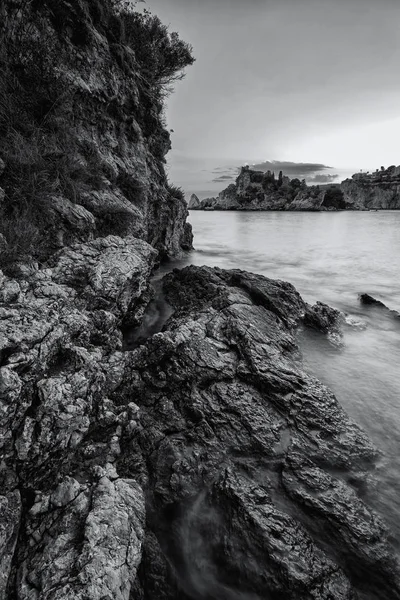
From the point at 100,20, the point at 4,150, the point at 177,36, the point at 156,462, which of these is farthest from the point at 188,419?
the point at 177,36

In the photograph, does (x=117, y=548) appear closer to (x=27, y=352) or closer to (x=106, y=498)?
(x=106, y=498)

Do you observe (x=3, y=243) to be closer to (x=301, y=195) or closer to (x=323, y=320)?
(x=323, y=320)

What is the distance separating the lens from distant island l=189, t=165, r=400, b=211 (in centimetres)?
12200

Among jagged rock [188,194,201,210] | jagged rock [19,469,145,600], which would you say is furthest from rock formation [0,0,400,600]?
jagged rock [188,194,201,210]

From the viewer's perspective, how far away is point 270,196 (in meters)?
132

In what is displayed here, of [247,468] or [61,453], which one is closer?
[61,453]

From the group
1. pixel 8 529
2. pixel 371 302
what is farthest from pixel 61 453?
pixel 371 302

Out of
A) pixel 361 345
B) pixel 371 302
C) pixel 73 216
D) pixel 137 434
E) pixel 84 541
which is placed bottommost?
pixel 361 345

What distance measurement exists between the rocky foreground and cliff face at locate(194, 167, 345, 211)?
124902 mm

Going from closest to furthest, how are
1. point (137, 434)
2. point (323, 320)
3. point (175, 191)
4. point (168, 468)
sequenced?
1. point (168, 468)
2. point (137, 434)
3. point (323, 320)
4. point (175, 191)

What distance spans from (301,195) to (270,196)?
1452 centimetres

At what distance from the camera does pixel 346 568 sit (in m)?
3.27

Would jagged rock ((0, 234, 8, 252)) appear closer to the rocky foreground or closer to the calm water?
the rocky foreground

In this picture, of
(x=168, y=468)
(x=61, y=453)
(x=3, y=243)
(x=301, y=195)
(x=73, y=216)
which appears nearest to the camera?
(x=61, y=453)
